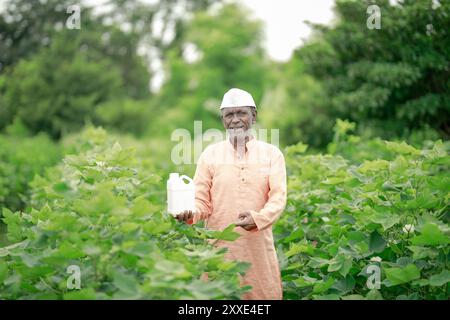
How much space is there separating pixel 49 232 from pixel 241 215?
3.63ft

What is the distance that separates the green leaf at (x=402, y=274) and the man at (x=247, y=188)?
72 centimetres

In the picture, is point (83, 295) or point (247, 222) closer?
point (83, 295)

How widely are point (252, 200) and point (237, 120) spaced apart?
49cm

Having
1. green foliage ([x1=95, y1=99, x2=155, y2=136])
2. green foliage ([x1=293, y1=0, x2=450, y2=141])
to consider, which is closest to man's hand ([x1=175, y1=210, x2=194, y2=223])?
green foliage ([x1=293, y1=0, x2=450, y2=141])

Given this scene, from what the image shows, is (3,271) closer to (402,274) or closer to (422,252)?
(402,274)

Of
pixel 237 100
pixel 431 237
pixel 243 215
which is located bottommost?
pixel 431 237

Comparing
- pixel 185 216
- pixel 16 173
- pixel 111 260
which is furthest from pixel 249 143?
pixel 16 173

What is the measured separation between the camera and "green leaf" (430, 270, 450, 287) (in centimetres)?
364

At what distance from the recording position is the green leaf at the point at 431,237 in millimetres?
3535

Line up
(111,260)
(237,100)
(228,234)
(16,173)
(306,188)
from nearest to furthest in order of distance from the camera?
(111,260)
(228,234)
(237,100)
(306,188)
(16,173)

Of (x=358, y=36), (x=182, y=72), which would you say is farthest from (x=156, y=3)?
(x=358, y=36)

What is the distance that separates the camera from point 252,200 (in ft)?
13.3

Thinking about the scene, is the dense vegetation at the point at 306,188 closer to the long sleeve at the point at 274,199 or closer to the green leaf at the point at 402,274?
the green leaf at the point at 402,274
